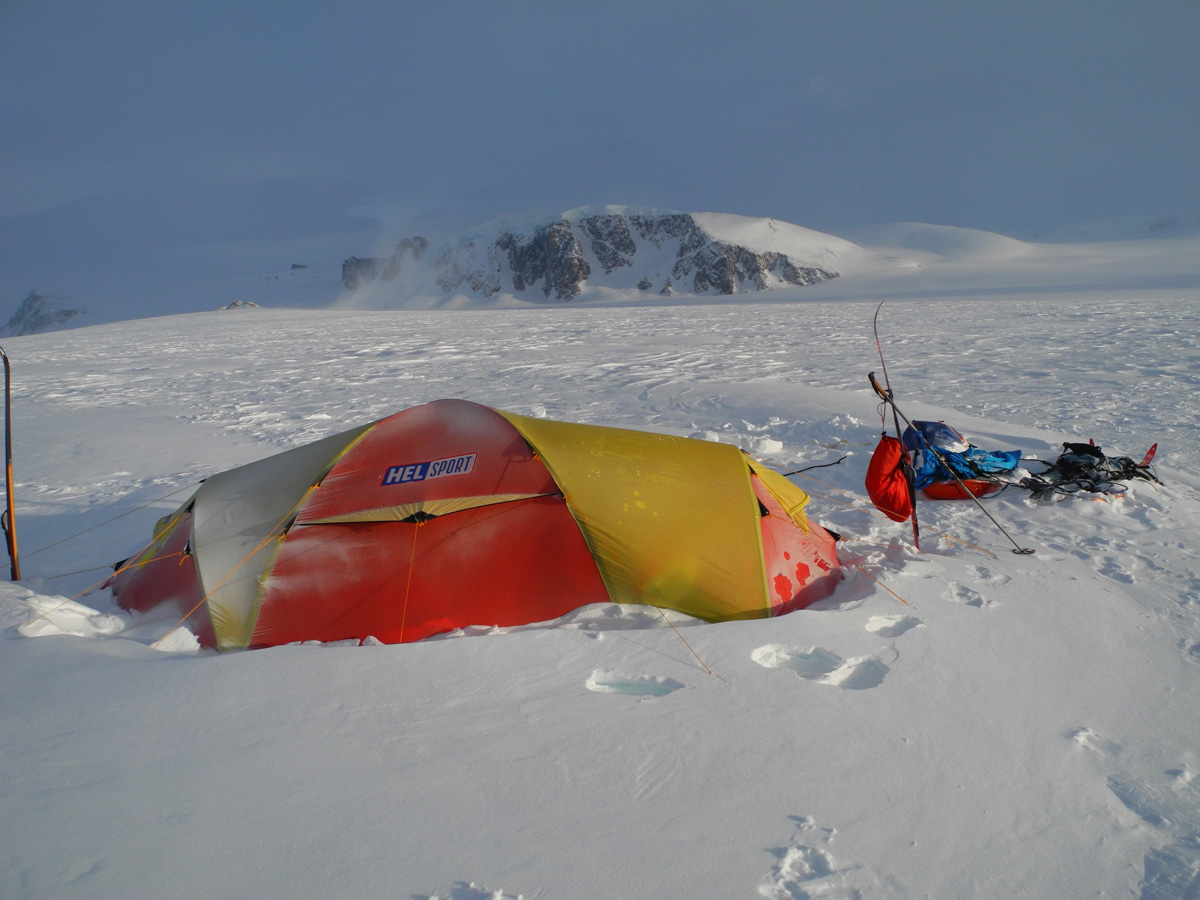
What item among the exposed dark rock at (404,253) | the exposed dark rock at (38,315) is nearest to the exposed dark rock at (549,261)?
the exposed dark rock at (404,253)

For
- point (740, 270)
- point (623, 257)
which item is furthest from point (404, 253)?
point (740, 270)

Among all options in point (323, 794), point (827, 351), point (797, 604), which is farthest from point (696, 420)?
point (827, 351)

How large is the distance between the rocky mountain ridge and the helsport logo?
234ft

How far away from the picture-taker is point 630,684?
2768 millimetres

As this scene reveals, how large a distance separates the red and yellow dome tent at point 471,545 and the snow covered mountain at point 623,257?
71.0m

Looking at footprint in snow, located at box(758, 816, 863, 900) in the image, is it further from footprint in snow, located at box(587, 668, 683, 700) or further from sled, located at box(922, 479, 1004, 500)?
sled, located at box(922, 479, 1004, 500)

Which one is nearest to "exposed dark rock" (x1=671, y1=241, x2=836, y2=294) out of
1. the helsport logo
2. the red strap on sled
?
the red strap on sled

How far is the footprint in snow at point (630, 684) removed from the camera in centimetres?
270

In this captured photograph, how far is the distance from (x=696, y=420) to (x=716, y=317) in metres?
20.8

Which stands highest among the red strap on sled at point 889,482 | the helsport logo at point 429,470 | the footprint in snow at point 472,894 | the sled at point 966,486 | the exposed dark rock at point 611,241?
the exposed dark rock at point 611,241

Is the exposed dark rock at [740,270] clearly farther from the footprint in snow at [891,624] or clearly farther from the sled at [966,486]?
the footprint in snow at [891,624]

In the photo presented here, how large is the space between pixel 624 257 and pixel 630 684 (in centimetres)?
8813

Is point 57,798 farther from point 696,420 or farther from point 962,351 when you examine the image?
point 962,351

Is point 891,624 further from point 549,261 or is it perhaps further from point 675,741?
point 549,261
